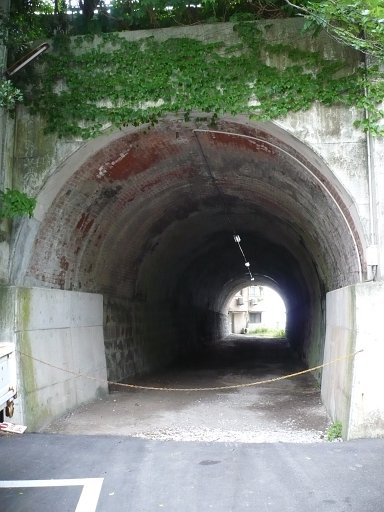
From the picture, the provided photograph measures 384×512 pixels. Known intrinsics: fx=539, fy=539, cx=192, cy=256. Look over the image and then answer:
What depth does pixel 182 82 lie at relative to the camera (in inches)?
316

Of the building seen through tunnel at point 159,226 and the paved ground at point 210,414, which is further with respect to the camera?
the paved ground at point 210,414

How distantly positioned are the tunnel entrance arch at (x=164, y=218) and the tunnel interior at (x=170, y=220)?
0.10 ft

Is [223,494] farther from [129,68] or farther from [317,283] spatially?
[317,283]

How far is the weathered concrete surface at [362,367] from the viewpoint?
677 centimetres

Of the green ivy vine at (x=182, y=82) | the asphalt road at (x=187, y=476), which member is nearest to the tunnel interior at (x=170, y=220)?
the green ivy vine at (x=182, y=82)

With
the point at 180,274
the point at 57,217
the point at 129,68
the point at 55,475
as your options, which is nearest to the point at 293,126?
the point at 129,68

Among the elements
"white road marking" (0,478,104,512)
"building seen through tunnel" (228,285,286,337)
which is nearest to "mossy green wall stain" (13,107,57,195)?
"white road marking" (0,478,104,512)

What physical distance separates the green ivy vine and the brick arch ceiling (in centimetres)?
57

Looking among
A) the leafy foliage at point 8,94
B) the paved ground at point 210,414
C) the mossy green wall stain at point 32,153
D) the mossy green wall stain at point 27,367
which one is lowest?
the paved ground at point 210,414

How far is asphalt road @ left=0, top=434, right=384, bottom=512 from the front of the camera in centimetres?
497

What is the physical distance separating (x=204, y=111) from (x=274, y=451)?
484 centimetres

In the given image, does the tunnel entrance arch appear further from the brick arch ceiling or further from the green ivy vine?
the green ivy vine

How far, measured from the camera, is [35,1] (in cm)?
888

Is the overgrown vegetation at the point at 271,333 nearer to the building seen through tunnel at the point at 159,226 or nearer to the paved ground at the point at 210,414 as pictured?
the building seen through tunnel at the point at 159,226
